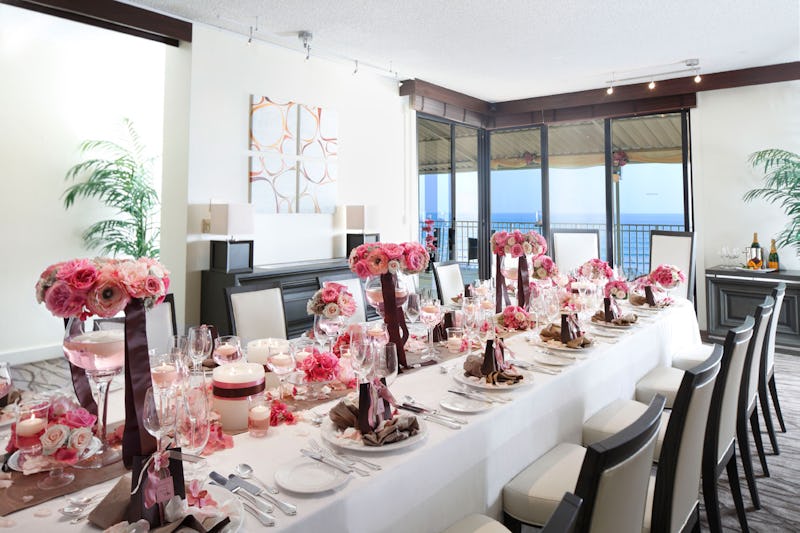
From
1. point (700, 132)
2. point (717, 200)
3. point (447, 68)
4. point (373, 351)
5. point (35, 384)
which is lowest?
point (35, 384)

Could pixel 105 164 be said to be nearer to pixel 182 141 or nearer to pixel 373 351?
pixel 182 141

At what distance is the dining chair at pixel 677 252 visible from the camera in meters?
4.77

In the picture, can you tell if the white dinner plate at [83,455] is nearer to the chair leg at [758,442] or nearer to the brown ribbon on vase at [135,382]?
the brown ribbon on vase at [135,382]

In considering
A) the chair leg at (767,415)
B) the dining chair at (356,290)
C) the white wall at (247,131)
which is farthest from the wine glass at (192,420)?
the white wall at (247,131)

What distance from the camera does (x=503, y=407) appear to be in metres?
1.63

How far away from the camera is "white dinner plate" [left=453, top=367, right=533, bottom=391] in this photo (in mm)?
1759

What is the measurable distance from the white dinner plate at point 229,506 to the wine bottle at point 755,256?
5.94 metres

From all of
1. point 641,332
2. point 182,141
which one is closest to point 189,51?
point 182,141

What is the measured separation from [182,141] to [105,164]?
1583 millimetres

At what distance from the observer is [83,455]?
124 centimetres

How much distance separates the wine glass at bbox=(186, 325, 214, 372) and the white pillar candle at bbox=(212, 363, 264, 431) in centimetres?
27

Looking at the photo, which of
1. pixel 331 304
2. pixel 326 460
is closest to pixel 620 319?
pixel 331 304

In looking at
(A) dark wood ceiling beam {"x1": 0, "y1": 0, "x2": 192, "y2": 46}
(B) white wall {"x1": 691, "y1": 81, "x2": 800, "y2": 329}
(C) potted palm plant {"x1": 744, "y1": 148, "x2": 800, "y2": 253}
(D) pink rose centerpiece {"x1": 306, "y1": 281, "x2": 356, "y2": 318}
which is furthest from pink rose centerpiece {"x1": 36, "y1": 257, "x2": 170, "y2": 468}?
(B) white wall {"x1": 691, "y1": 81, "x2": 800, "y2": 329}

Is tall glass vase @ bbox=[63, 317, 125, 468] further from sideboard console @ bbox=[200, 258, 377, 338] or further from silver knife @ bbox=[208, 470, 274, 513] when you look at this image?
sideboard console @ bbox=[200, 258, 377, 338]
